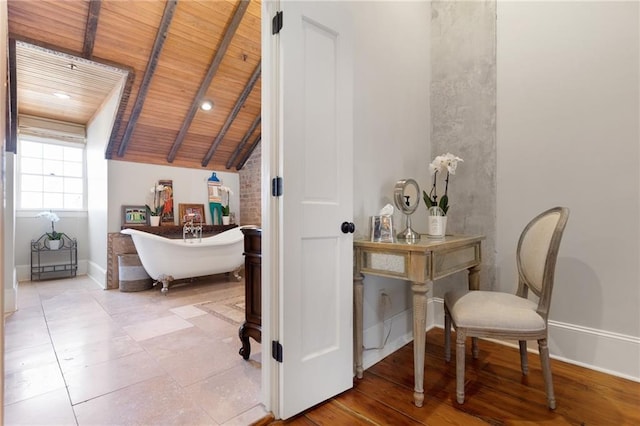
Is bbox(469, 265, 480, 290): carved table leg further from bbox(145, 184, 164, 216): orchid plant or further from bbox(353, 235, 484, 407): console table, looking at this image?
bbox(145, 184, 164, 216): orchid plant

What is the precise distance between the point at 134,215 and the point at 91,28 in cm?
248

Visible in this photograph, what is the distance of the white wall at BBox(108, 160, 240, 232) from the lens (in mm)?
4488

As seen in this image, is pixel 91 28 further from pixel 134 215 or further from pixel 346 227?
pixel 346 227

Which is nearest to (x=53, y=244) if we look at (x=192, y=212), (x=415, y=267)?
(x=192, y=212)

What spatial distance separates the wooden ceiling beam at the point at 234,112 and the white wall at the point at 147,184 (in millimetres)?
375

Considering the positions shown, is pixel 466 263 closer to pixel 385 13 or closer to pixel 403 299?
pixel 403 299

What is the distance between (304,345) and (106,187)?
4241 millimetres

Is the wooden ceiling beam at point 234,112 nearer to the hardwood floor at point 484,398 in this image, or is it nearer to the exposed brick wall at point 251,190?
the exposed brick wall at point 251,190

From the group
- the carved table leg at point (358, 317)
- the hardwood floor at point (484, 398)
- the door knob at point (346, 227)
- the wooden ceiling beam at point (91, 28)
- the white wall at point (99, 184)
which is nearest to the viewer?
the hardwood floor at point (484, 398)

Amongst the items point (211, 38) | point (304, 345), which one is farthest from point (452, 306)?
point (211, 38)

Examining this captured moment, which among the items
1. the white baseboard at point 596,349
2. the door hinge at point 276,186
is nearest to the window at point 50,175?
the door hinge at point 276,186

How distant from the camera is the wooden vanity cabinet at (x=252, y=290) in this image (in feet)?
6.54

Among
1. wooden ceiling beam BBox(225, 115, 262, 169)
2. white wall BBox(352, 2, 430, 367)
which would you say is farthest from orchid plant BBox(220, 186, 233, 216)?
white wall BBox(352, 2, 430, 367)

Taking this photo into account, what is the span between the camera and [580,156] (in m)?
2.03
